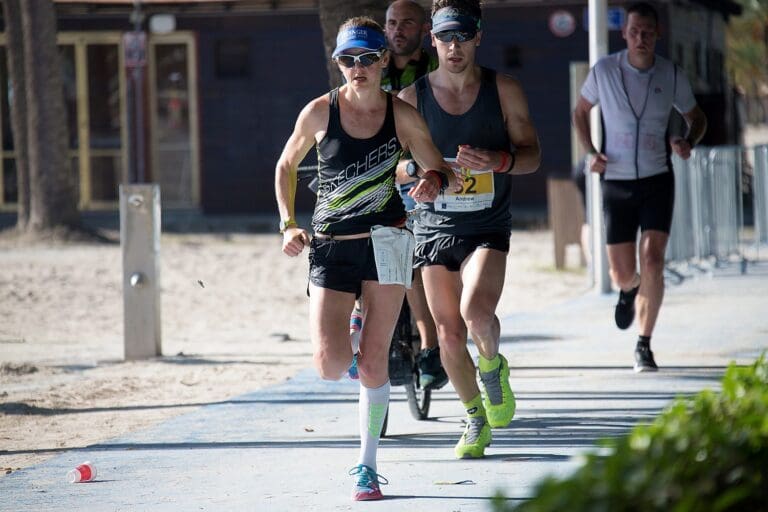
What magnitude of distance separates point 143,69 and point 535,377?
2298cm

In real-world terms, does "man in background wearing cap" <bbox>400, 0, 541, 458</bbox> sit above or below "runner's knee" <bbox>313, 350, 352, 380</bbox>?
above

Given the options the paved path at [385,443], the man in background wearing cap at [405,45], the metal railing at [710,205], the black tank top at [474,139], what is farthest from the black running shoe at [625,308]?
the metal railing at [710,205]

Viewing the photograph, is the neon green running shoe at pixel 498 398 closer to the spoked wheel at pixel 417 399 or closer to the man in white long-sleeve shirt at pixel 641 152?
the spoked wheel at pixel 417 399

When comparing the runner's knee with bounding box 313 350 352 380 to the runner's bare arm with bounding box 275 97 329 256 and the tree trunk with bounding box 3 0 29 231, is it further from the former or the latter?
the tree trunk with bounding box 3 0 29 231

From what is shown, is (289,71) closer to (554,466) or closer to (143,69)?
(143,69)

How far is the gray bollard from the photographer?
1120 centimetres

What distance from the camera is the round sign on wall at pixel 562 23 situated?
29.2m

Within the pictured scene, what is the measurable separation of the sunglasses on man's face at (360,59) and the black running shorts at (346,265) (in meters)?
0.73

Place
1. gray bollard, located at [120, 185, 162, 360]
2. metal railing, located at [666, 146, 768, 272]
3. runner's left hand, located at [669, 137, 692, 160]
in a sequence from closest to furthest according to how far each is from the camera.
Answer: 1. runner's left hand, located at [669, 137, 692, 160]
2. gray bollard, located at [120, 185, 162, 360]
3. metal railing, located at [666, 146, 768, 272]

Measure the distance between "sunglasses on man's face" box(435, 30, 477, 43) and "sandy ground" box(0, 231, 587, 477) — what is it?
9.45 feet

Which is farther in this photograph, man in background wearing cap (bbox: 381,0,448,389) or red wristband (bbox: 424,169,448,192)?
man in background wearing cap (bbox: 381,0,448,389)

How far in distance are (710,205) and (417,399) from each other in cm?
966

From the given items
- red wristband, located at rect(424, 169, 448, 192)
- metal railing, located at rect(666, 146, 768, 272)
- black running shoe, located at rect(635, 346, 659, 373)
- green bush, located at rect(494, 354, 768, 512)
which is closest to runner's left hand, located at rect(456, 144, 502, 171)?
red wristband, located at rect(424, 169, 448, 192)

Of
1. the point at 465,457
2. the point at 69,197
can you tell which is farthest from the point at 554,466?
the point at 69,197
